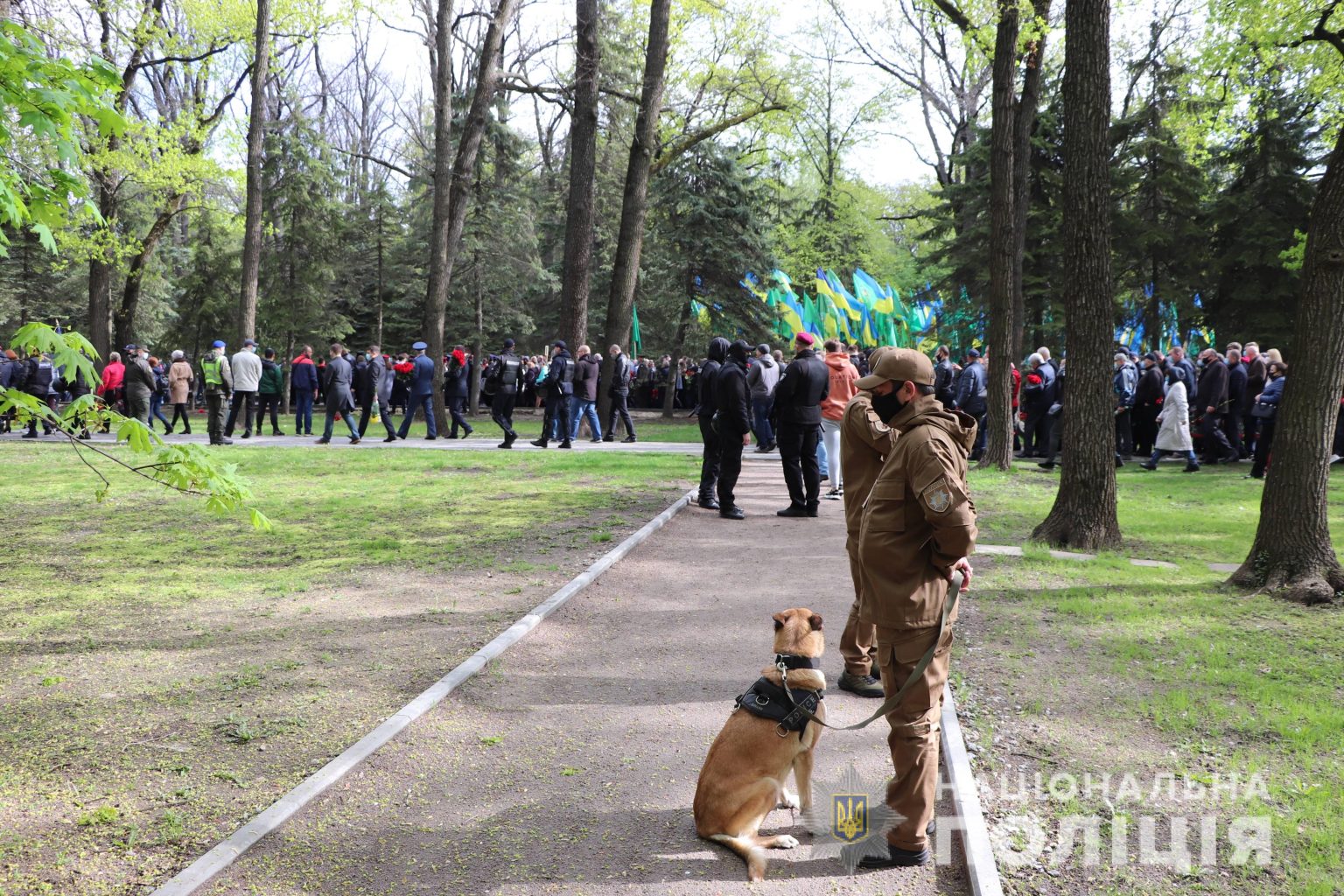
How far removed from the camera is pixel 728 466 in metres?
11.6

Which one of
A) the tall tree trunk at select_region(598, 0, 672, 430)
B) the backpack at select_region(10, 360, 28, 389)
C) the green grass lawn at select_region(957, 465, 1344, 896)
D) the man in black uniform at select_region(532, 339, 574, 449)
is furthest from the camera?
the backpack at select_region(10, 360, 28, 389)

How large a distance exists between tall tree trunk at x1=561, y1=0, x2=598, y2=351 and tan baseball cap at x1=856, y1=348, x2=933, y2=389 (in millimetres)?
17570

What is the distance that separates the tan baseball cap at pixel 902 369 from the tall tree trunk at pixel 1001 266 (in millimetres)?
12977

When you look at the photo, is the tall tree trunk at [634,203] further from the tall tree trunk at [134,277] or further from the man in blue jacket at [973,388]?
the tall tree trunk at [134,277]

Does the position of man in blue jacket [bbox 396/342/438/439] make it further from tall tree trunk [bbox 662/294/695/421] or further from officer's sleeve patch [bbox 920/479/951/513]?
officer's sleeve patch [bbox 920/479/951/513]

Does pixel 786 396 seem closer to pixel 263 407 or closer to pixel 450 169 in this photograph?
pixel 263 407

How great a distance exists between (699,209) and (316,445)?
15.0 m

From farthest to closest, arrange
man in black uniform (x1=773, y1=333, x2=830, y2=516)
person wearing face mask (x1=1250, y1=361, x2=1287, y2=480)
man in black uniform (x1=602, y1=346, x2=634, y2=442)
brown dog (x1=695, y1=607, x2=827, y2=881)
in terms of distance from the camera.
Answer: man in black uniform (x1=602, y1=346, x2=634, y2=442) < person wearing face mask (x1=1250, y1=361, x2=1287, y2=480) < man in black uniform (x1=773, y1=333, x2=830, y2=516) < brown dog (x1=695, y1=607, x2=827, y2=881)

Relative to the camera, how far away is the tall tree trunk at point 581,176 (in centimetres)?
2088

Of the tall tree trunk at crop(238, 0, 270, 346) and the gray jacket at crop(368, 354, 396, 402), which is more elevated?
the tall tree trunk at crop(238, 0, 270, 346)

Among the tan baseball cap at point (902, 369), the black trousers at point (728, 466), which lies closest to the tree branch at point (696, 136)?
the black trousers at point (728, 466)

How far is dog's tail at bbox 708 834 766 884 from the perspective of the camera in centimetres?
365

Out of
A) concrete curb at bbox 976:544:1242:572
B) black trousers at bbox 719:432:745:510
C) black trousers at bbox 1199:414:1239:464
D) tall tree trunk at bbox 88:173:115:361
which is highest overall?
tall tree trunk at bbox 88:173:115:361

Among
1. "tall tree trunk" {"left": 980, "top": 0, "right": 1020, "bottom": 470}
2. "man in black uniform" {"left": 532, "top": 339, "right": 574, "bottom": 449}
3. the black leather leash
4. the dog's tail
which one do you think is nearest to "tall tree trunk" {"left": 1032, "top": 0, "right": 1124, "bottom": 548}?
"tall tree trunk" {"left": 980, "top": 0, "right": 1020, "bottom": 470}
